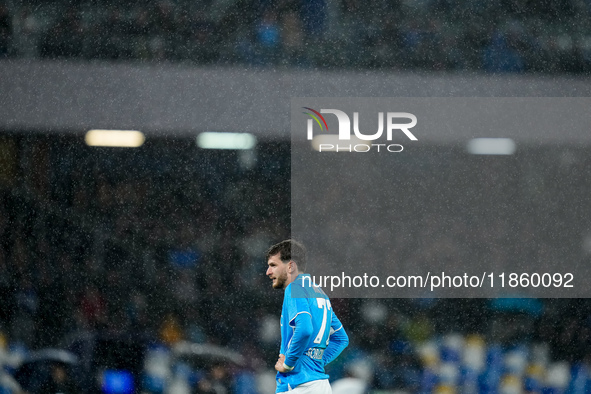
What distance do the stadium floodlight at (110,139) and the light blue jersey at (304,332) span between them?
138 centimetres

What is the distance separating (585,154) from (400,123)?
3.93 feet

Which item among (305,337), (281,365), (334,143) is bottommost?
(281,365)

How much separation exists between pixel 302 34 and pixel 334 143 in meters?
0.75

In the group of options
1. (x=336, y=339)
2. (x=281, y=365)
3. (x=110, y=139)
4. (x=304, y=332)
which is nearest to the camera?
(x=304, y=332)

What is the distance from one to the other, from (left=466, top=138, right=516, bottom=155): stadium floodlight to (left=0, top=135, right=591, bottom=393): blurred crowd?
10 centimetres

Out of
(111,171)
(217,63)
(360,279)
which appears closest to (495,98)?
(360,279)

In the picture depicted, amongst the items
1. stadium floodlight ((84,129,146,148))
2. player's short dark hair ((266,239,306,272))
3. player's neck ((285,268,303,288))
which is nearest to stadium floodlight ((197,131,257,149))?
stadium floodlight ((84,129,146,148))

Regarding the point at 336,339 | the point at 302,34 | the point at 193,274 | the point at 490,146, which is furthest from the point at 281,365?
the point at 302,34

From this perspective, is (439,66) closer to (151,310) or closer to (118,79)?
(118,79)

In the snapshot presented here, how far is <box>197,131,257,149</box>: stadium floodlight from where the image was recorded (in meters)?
5.20

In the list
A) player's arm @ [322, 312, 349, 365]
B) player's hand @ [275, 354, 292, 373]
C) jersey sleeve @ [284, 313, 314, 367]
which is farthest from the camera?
player's arm @ [322, 312, 349, 365]

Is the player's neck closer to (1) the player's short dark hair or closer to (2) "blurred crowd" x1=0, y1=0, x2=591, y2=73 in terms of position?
(1) the player's short dark hair

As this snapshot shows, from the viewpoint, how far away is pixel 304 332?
4539 millimetres

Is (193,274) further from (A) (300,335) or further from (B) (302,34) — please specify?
(B) (302,34)
